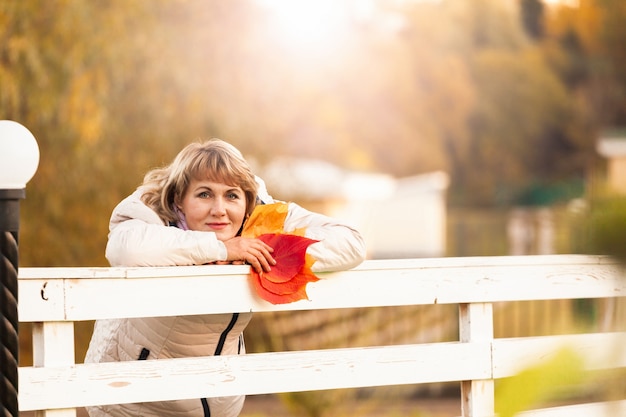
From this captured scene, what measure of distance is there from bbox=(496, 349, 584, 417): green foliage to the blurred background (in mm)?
63

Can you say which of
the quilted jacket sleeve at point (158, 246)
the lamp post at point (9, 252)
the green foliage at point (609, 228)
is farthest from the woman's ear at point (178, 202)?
the green foliage at point (609, 228)

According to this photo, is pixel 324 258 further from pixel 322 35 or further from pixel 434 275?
pixel 322 35

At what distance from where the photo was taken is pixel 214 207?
2.67m

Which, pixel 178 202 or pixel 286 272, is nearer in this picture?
pixel 286 272

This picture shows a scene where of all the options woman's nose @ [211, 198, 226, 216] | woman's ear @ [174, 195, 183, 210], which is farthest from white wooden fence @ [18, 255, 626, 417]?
woman's ear @ [174, 195, 183, 210]

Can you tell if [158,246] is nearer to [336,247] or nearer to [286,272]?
[286,272]

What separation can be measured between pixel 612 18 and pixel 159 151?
24.8 m

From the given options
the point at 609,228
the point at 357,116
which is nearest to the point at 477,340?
the point at 609,228

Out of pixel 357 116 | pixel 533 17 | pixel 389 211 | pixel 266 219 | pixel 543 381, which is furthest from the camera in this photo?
pixel 533 17

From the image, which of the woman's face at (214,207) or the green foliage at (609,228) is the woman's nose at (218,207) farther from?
the green foliage at (609,228)

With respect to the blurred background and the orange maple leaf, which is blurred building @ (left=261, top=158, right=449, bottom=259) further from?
the orange maple leaf

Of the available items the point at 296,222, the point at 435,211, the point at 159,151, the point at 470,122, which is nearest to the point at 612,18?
the point at 470,122

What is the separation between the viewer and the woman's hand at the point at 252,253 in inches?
95.2

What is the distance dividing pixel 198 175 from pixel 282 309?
1.64 ft
